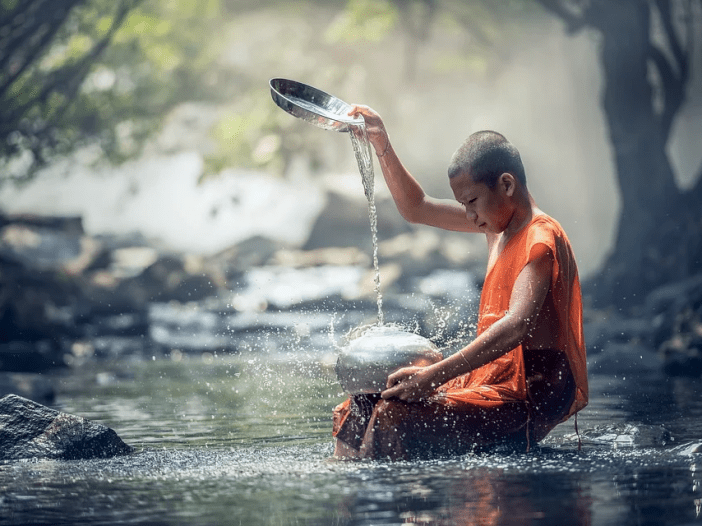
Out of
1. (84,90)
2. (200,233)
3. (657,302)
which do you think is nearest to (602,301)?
(657,302)

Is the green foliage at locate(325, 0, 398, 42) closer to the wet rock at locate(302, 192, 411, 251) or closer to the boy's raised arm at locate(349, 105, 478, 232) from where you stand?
the wet rock at locate(302, 192, 411, 251)

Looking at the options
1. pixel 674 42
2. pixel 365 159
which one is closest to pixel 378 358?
pixel 365 159

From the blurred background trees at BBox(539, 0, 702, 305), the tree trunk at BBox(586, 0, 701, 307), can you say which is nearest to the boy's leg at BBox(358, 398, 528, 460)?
the blurred background trees at BBox(539, 0, 702, 305)

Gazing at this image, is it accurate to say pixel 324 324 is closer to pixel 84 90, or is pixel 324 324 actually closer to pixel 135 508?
pixel 84 90

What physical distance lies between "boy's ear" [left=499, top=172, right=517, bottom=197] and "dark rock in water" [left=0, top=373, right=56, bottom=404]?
4971 millimetres

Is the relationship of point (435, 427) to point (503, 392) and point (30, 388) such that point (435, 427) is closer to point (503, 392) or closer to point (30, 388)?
point (503, 392)

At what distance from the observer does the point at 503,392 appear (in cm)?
388

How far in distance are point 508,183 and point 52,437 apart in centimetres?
243

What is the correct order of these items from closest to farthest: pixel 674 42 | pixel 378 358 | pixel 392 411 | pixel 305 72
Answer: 1. pixel 392 411
2. pixel 378 358
3. pixel 674 42
4. pixel 305 72

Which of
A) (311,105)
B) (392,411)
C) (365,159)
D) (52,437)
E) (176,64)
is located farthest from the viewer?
(176,64)

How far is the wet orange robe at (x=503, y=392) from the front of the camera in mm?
3783

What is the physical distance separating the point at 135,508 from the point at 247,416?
126 inches

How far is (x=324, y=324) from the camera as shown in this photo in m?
14.9

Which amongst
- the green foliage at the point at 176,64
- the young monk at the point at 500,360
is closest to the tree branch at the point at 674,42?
the green foliage at the point at 176,64
